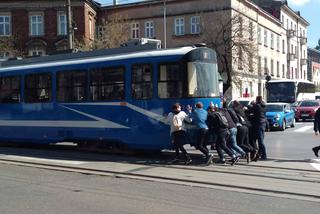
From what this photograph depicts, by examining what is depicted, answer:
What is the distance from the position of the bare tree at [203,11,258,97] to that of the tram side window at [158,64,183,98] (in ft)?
89.6

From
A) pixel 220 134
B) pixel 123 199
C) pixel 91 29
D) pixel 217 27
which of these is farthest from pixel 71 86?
pixel 91 29

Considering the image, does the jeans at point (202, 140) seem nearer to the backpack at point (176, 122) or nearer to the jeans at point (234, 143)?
the backpack at point (176, 122)

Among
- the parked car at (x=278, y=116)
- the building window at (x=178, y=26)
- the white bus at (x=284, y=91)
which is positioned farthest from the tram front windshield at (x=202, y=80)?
the building window at (x=178, y=26)

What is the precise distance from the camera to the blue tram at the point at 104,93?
1455 centimetres

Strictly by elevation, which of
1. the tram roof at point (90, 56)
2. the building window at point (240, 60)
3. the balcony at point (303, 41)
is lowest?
the tram roof at point (90, 56)

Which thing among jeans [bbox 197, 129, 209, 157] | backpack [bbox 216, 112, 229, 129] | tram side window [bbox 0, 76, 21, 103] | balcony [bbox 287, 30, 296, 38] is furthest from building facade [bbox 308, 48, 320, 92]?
backpack [bbox 216, 112, 229, 129]

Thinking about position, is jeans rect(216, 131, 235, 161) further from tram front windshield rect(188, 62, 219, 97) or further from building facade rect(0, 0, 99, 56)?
building facade rect(0, 0, 99, 56)

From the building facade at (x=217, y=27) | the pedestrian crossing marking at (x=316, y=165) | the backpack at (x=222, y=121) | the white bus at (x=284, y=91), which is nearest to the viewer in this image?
the pedestrian crossing marking at (x=316, y=165)

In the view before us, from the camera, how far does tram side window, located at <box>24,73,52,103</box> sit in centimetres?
1770

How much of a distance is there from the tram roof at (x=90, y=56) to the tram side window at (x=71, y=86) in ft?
1.22

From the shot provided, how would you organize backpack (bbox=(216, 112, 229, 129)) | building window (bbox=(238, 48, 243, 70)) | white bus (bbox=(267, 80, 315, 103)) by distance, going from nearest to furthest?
backpack (bbox=(216, 112, 229, 129)), white bus (bbox=(267, 80, 315, 103)), building window (bbox=(238, 48, 243, 70))

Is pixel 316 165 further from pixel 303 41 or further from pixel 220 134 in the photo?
pixel 303 41

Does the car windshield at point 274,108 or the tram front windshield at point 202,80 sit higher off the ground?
the tram front windshield at point 202,80

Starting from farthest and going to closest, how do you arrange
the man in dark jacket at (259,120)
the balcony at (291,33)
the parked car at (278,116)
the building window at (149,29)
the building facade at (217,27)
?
the balcony at (291,33) < the building window at (149,29) < the building facade at (217,27) < the parked car at (278,116) < the man in dark jacket at (259,120)
